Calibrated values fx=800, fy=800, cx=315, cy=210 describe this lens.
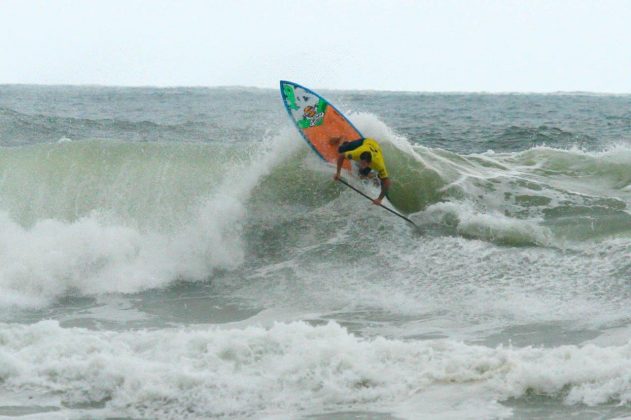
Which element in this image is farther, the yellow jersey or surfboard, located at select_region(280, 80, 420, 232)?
surfboard, located at select_region(280, 80, 420, 232)

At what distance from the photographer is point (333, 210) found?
1091 centimetres

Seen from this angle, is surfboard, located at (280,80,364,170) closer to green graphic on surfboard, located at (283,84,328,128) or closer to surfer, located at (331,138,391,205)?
green graphic on surfboard, located at (283,84,328,128)

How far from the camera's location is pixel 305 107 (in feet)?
37.0

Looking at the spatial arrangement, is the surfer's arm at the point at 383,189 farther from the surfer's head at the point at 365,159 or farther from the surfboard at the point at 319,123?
the surfboard at the point at 319,123

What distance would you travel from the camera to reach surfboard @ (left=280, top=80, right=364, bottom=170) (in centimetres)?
1116

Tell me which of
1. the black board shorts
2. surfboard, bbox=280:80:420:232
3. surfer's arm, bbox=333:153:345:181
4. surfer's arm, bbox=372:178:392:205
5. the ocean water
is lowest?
the ocean water

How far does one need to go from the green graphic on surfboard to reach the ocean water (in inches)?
12.7

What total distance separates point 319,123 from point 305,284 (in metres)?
2.96

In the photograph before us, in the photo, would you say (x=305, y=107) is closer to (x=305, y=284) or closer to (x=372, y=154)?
(x=372, y=154)

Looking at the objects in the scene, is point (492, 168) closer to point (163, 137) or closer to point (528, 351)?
point (528, 351)

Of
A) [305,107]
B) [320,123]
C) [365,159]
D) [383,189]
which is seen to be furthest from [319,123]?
[383,189]

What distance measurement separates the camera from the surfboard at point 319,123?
11156 millimetres

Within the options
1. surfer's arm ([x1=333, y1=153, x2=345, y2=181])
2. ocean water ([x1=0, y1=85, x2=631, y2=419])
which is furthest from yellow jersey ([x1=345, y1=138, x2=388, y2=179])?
ocean water ([x1=0, y1=85, x2=631, y2=419])

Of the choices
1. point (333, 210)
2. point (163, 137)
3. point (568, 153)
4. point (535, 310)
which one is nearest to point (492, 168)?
point (568, 153)
